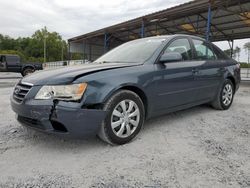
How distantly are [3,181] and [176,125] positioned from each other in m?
2.55

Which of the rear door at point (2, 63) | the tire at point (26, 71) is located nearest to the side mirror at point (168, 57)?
the tire at point (26, 71)

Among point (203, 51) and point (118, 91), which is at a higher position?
point (203, 51)

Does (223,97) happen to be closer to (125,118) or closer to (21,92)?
(125,118)

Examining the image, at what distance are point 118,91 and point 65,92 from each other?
0.63m

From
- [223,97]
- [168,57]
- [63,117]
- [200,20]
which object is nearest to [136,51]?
[168,57]

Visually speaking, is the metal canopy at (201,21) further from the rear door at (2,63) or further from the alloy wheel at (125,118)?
the alloy wheel at (125,118)

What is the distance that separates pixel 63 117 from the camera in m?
2.49

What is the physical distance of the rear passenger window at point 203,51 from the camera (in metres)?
4.21

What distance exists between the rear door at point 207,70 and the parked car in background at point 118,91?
2 cm

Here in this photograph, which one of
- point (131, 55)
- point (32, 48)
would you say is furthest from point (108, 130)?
point (32, 48)

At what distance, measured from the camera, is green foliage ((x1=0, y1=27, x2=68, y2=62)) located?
7162 cm

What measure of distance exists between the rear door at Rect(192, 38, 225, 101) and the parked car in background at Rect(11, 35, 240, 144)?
0.02 meters

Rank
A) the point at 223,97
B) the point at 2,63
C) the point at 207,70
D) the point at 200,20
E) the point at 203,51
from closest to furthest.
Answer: the point at 207,70 → the point at 203,51 → the point at 223,97 → the point at 200,20 → the point at 2,63

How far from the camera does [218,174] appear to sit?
223 centimetres
